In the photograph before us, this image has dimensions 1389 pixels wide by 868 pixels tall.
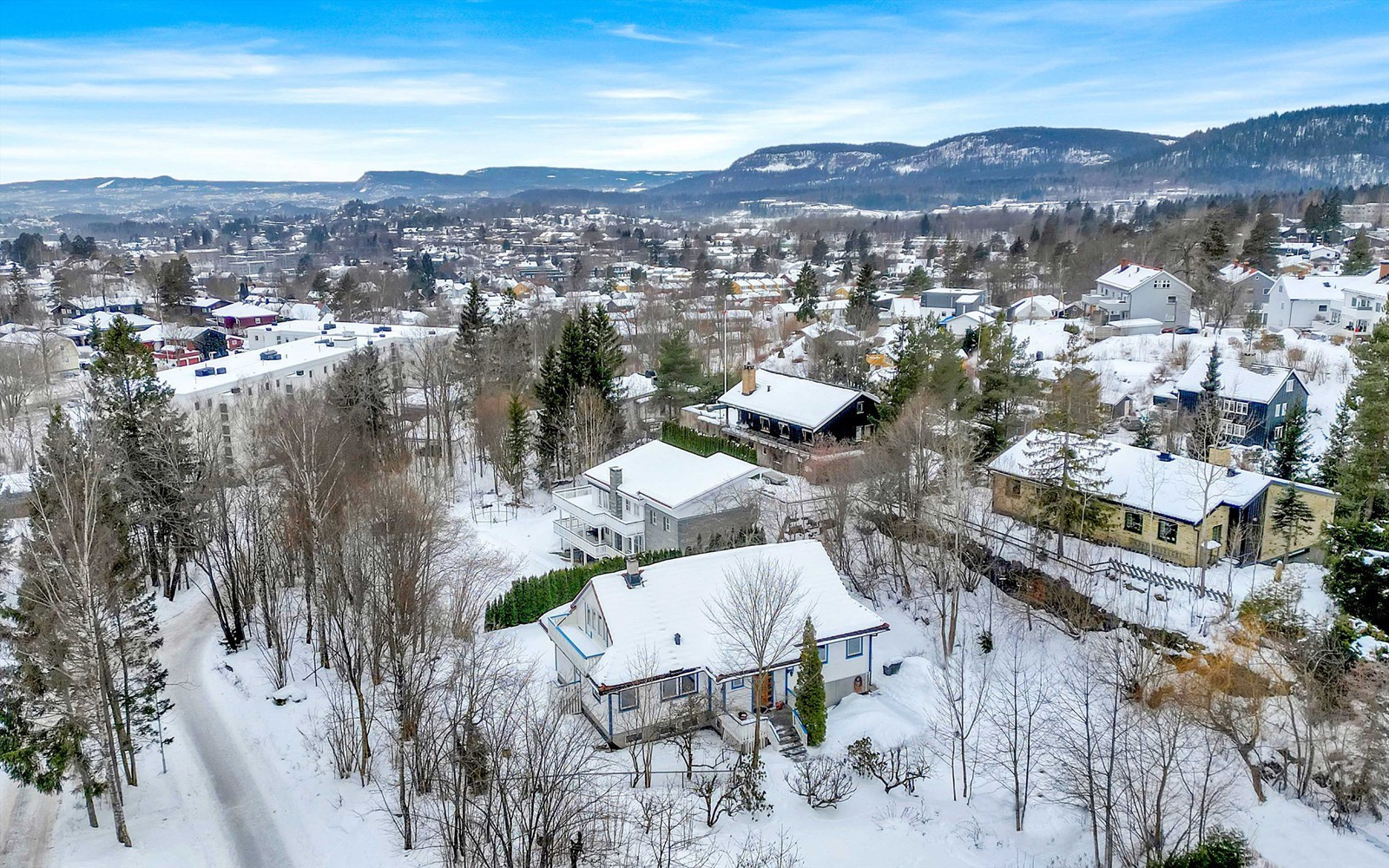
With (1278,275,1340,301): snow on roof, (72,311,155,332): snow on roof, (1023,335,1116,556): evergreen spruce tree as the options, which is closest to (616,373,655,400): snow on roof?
(1023,335,1116,556): evergreen spruce tree

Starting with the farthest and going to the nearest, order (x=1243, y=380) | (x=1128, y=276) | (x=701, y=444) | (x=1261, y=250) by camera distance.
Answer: (x=1261, y=250) → (x=1128, y=276) → (x=701, y=444) → (x=1243, y=380)

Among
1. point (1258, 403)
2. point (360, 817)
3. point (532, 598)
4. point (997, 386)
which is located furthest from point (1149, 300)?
point (360, 817)

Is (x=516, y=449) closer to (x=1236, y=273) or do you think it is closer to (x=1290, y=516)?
(x=1290, y=516)

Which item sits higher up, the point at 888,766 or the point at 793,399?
the point at 793,399

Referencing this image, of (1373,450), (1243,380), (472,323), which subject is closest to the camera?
(1373,450)

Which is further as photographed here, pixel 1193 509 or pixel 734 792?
pixel 1193 509

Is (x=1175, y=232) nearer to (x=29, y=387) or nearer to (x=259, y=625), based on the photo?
(x=259, y=625)

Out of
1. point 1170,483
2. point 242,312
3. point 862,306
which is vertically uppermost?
point 862,306
